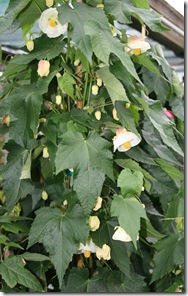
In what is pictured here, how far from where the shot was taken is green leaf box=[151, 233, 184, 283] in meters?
1.00

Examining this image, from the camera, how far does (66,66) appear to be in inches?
35.6

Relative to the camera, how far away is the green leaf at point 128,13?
85 centimetres

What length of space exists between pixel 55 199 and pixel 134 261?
36cm

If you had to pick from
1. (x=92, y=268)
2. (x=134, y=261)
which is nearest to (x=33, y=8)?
(x=92, y=268)

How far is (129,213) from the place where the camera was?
803mm

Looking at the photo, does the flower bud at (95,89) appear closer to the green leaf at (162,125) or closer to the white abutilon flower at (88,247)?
the green leaf at (162,125)

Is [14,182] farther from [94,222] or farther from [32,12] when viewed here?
[32,12]

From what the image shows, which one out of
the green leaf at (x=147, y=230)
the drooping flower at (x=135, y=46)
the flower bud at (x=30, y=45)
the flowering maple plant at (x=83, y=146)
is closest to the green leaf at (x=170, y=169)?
the flowering maple plant at (x=83, y=146)

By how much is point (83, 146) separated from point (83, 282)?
288 millimetres

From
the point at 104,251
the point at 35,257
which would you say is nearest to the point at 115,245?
the point at 104,251

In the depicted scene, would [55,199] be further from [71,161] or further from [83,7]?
[83,7]

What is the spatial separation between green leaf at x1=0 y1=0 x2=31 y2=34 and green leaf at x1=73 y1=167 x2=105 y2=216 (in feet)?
0.84

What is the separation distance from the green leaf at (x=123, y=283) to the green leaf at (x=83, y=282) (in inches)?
0.6

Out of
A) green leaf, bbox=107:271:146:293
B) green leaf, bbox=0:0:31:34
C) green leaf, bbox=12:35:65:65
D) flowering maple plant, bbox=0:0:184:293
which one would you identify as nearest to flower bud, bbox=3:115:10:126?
flowering maple plant, bbox=0:0:184:293
